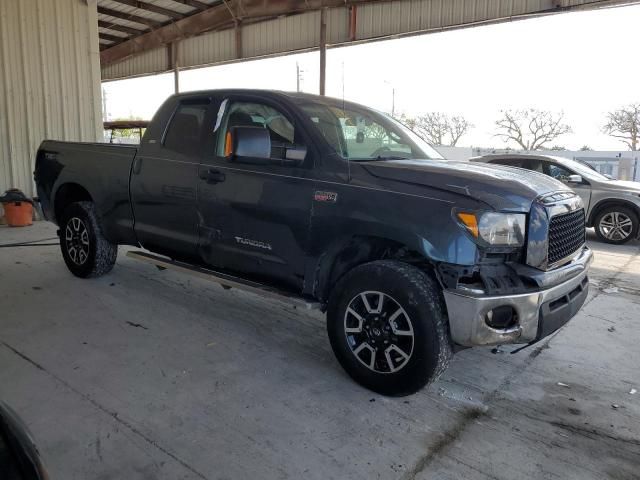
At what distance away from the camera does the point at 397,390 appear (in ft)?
10.2

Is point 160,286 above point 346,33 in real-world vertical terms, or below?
below

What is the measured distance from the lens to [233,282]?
394cm

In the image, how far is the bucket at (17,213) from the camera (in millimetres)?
9062

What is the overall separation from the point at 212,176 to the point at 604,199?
7.72m

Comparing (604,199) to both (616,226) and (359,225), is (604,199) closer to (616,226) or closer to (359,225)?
(616,226)

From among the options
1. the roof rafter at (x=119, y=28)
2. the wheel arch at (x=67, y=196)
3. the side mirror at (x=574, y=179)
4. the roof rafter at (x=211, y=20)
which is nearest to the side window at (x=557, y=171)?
the side mirror at (x=574, y=179)

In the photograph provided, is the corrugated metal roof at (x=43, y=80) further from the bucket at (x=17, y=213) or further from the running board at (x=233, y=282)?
the running board at (x=233, y=282)

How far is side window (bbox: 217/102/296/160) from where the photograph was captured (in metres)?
3.71

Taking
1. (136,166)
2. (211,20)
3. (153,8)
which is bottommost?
→ (136,166)

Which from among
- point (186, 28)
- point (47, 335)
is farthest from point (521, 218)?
point (186, 28)

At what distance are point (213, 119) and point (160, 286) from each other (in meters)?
2.05

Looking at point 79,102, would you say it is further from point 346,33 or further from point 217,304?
point 217,304

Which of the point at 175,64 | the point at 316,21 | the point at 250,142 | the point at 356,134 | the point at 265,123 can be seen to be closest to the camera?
the point at 250,142

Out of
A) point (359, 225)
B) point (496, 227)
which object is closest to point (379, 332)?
point (359, 225)
